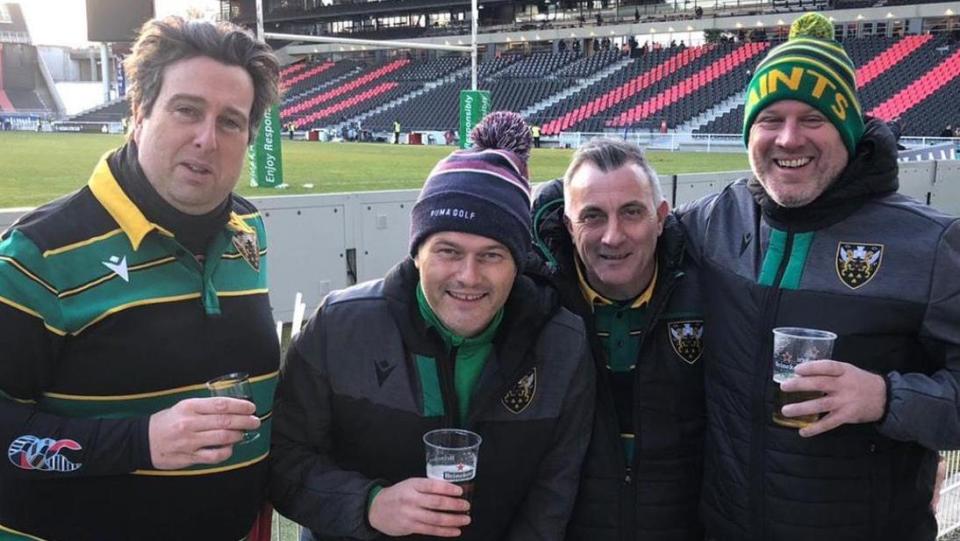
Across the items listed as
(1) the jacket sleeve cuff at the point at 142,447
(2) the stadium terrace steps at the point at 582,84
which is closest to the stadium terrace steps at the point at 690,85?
(2) the stadium terrace steps at the point at 582,84

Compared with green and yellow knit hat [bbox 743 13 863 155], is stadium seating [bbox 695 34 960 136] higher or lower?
higher

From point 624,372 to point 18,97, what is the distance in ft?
239

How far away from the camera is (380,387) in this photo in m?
2.03

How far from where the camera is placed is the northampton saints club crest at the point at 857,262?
208 cm

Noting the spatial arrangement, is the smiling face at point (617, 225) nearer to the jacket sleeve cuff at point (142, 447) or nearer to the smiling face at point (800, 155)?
the smiling face at point (800, 155)

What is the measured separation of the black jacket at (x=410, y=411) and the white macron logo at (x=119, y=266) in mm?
460

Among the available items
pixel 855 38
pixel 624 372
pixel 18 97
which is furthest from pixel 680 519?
pixel 18 97

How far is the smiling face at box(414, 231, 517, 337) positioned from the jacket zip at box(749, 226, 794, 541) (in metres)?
0.71

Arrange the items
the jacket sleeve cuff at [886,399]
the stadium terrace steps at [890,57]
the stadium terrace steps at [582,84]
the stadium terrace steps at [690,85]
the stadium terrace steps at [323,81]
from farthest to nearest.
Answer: the stadium terrace steps at [323,81] < the stadium terrace steps at [582,84] < the stadium terrace steps at [690,85] < the stadium terrace steps at [890,57] < the jacket sleeve cuff at [886,399]

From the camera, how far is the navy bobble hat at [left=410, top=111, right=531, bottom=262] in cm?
197

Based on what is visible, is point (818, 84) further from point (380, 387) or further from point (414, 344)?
point (380, 387)

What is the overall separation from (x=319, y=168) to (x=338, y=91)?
3258 cm

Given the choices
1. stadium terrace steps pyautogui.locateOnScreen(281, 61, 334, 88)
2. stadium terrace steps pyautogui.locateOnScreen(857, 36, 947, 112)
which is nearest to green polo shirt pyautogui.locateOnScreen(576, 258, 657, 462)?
stadium terrace steps pyautogui.locateOnScreen(857, 36, 947, 112)

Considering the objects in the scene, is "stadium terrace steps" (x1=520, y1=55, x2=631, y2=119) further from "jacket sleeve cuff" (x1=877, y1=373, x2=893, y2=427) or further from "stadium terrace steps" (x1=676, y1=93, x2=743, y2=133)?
"jacket sleeve cuff" (x1=877, y1=373, x2=893, y2=427)
